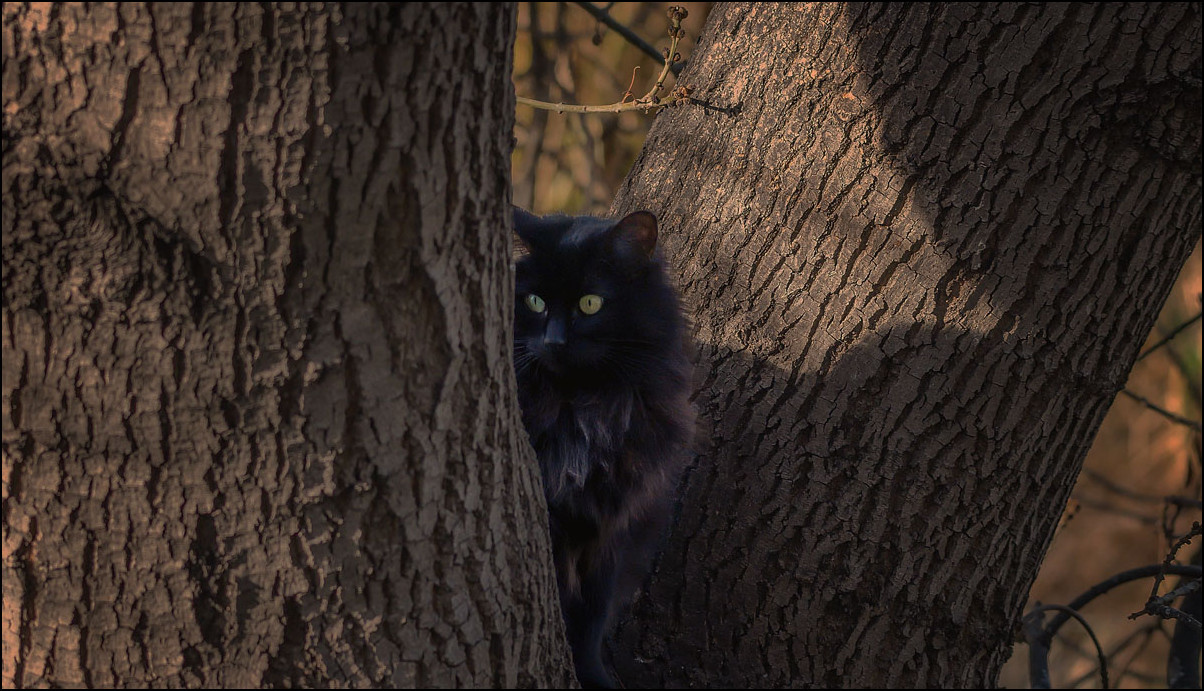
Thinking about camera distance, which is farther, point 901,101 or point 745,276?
point 745,276

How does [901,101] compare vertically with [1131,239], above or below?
above

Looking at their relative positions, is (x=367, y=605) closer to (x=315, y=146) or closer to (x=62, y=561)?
(x=62, y=561)

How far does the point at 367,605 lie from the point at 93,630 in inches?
11.2

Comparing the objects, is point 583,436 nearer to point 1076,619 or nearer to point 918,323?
point 918,323

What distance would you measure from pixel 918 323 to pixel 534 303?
0.68 m

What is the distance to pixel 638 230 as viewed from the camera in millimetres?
1784

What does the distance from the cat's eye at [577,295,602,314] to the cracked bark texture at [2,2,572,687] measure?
2.30 ft

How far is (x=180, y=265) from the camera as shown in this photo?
927 mm

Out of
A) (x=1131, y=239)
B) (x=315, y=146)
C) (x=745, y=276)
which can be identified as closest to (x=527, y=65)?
(x=745, y=276)

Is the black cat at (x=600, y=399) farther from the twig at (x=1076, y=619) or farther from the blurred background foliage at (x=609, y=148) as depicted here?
the blurred background foliage at (x=609, y=148)

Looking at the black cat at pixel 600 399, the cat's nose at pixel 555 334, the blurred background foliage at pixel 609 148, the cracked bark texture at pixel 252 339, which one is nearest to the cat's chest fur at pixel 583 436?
the black cat at pixel 600 399

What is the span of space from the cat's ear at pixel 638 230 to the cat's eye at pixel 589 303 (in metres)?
0.12

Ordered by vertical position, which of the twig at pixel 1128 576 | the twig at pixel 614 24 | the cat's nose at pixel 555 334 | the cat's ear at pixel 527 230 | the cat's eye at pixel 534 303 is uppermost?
the twig at pixel 614 24

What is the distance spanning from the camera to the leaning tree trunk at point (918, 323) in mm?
1450
